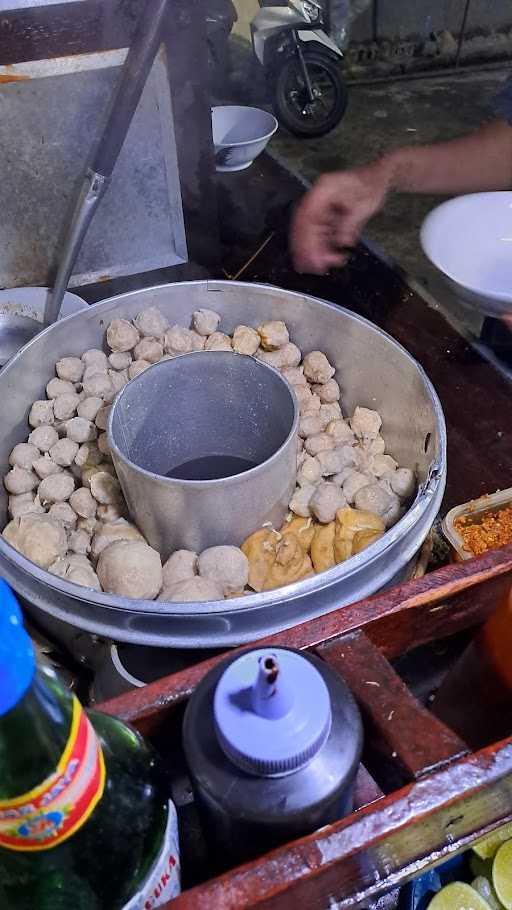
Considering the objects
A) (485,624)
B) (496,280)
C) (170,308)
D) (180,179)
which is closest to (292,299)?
(170,308)

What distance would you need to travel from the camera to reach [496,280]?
2.24 metres

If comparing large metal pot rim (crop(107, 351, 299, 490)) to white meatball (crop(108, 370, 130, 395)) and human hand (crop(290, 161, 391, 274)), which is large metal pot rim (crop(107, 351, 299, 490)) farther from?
human hand (crop(290, 161, 391, 274))

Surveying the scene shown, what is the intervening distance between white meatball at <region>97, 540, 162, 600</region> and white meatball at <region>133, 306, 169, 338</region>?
0.81m

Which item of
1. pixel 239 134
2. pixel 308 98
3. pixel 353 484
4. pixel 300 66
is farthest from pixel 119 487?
pixel 308 98

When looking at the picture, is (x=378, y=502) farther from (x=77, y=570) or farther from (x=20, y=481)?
(x=20, y=481)

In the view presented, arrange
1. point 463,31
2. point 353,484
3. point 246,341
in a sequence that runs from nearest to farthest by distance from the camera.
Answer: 1. point 353,484
2. point 246,341
3. point 463,31

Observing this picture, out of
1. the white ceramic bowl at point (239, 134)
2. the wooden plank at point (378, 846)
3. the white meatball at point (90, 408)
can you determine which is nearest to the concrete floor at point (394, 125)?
the white ceramic bowl at point (239, 134)

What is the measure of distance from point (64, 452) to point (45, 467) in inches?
2.5

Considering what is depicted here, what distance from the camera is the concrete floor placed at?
4.99 meters

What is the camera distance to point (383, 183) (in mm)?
2344

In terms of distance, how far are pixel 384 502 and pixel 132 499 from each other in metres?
0.62

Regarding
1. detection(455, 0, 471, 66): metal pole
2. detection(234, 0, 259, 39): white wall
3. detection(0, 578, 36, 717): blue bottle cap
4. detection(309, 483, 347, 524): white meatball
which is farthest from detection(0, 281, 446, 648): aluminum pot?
detection(455, 0, 471, 66): metal pole

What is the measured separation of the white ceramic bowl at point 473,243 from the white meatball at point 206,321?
2.45 feet

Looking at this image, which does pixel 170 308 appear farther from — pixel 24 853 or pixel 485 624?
pixel 24 853
